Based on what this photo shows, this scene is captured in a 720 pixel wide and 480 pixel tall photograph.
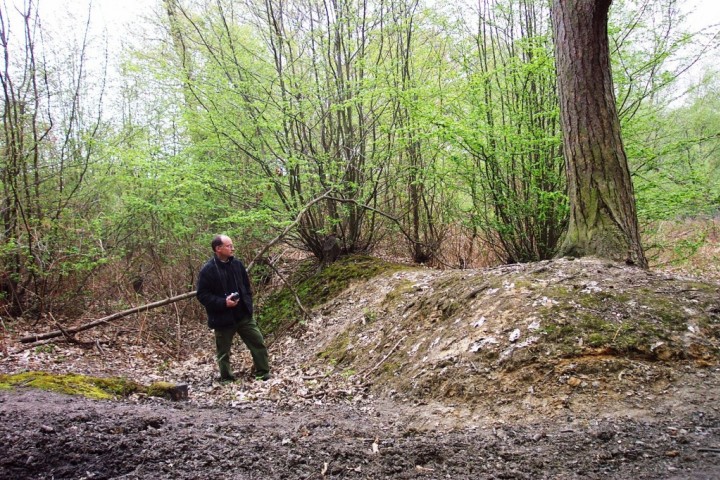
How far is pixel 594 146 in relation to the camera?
4562 mm

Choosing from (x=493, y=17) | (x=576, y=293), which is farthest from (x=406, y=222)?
(x=576, y=293)

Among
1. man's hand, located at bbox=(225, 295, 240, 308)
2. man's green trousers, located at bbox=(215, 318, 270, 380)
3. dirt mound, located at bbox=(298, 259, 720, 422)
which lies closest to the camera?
dirt mound, located at bbox=(298, 259, 720, 422)

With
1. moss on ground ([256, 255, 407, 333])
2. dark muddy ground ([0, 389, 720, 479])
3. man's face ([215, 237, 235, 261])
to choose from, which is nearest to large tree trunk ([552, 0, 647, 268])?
dark muddy ground ([0, 389, 720, 479])

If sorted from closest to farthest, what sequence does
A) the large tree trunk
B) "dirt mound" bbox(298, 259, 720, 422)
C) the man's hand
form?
1. "dirt mound" bbox(298, 259, 720, 422)
2. the large tree trunk
3. the man's hand

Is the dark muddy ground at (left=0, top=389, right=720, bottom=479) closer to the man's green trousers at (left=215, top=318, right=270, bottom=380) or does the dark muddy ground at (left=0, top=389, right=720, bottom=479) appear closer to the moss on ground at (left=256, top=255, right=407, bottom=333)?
the man's green trousers at (left=215, top=318, right=270, bottom=380)

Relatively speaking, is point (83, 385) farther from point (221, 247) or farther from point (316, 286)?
point (316, 286)

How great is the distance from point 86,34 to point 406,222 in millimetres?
7882

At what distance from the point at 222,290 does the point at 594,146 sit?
4838mm

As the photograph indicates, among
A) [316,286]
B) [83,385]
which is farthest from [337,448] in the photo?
[316,286]

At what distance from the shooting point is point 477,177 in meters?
7.14

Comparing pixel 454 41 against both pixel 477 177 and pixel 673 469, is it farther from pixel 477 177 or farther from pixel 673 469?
pixel 673 469

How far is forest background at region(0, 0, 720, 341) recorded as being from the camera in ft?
20.5

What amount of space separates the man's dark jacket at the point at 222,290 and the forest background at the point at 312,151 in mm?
1703

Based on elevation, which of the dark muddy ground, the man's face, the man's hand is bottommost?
the dark muddy ground
